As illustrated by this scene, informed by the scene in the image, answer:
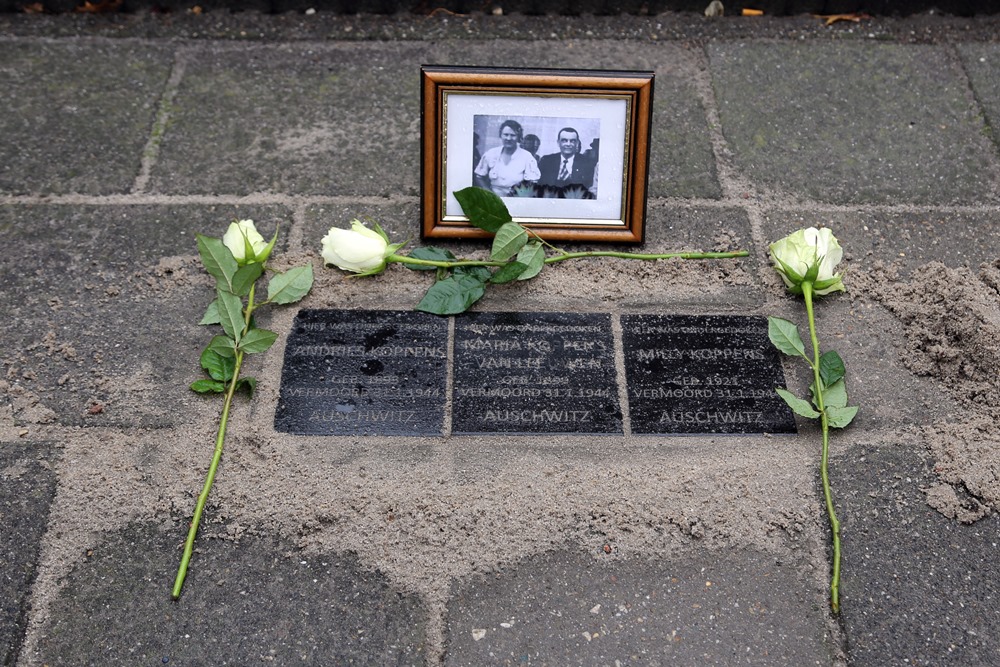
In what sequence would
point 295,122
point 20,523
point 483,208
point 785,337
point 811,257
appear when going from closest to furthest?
point 20,523
point 785,337
point 811,257
point 483,208
point 295,122

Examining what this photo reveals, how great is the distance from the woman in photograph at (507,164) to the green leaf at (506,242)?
133mm

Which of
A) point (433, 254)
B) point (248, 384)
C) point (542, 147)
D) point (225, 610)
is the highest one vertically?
point (542, 147)

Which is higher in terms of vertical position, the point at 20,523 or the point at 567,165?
the point at 567,165

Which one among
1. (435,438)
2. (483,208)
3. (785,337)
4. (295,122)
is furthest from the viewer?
(295,122)

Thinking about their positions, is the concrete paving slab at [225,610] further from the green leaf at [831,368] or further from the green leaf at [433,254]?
the green leaf at [831,368]

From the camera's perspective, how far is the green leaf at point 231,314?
2133 mm

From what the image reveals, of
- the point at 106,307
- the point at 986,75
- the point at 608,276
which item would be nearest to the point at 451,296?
the point at 608,276

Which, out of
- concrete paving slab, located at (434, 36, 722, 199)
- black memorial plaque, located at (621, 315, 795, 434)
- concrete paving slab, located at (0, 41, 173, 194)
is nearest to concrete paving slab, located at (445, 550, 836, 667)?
black memorial plaque, located at (621, 315, 795, 434)

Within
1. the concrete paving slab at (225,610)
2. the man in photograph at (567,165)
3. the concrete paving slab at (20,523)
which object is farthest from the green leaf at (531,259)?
the concrete paving slab at (20,523)

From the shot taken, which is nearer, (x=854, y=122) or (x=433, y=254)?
(x=433, y=254)

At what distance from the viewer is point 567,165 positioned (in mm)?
2367

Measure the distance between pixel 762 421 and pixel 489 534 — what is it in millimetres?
622

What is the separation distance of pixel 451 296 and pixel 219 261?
518mm

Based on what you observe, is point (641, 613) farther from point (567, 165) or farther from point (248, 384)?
point (567, 165)
